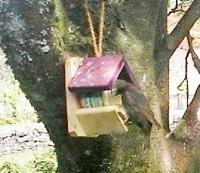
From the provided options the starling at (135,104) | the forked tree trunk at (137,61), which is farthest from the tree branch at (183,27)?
the starling at (135,104)

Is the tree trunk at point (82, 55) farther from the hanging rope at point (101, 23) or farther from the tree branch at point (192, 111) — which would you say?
the tree branch at point (192, 111)

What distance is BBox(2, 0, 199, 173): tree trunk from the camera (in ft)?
3.32

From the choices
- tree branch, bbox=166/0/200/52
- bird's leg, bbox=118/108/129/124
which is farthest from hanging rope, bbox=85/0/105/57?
tree branch, bbox=166/0/200/52

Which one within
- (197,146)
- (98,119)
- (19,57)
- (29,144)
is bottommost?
(29,144)

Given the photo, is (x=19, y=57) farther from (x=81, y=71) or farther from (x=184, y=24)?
(x=184, y=24)

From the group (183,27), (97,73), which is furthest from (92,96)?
(183,27)

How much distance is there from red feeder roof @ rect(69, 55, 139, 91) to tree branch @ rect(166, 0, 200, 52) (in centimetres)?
34

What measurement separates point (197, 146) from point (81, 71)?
1.52 feet

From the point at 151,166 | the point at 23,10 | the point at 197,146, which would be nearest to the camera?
the point at 23,10

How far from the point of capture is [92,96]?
1.04 metres

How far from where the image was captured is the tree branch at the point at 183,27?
1.35 meters

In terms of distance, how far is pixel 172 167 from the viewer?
1.23 metres

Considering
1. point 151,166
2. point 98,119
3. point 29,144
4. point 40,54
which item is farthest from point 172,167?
point 29,144

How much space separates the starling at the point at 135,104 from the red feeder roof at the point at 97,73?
4 cm
